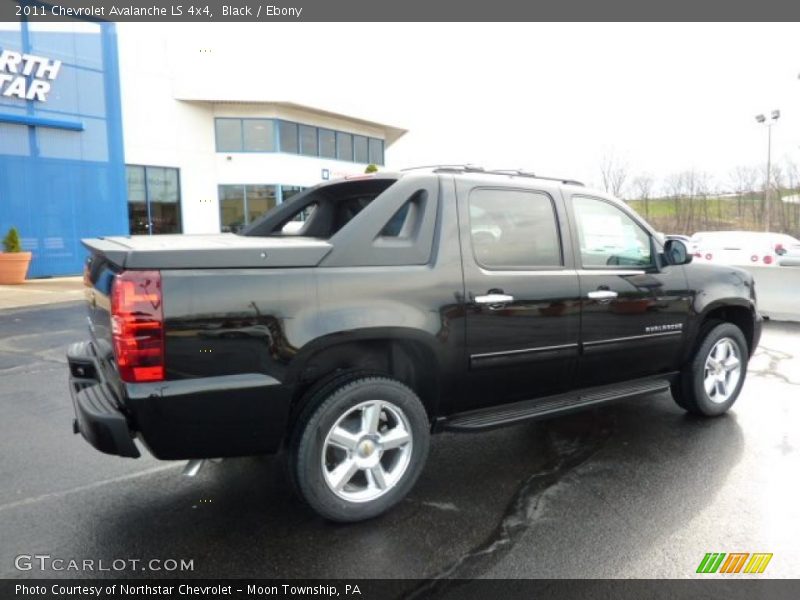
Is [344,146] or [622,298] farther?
[344,146]

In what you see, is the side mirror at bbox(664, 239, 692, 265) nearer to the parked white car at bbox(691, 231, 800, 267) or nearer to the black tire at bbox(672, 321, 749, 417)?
the black tire at bbox(672, 321, 749, 417)

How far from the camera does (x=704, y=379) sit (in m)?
4.80

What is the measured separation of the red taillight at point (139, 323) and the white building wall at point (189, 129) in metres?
19.9

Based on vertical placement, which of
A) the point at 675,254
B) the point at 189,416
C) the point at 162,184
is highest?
the point at 162,184

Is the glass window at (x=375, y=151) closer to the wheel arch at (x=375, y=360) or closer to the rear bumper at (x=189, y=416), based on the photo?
the wheel arch at (x=375, y=360)

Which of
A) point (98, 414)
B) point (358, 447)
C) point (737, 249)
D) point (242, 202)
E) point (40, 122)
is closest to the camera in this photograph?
point (98, 414)

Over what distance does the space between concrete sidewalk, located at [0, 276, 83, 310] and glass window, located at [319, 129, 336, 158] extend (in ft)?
46.2

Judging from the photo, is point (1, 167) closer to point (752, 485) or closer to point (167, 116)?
point (167, 116)

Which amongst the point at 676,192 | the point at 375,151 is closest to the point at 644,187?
the point at 676,192

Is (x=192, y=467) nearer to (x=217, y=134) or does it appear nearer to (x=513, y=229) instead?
(x=513, y=229)

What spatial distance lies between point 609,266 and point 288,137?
2395cm

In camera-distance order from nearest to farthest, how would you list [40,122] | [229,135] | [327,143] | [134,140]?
[40,122]
[134,140]
[229,135]
[327,143]

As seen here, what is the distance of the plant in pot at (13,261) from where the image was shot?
1557 cm

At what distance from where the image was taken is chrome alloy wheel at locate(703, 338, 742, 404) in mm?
4863
